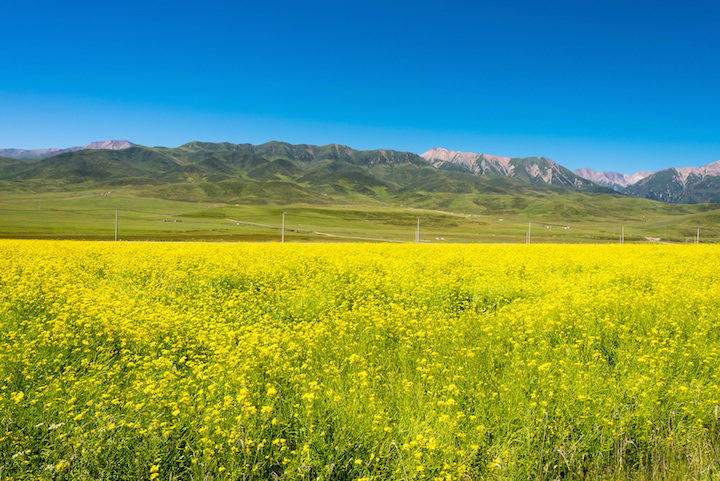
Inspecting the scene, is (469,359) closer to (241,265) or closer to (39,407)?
(39,407)

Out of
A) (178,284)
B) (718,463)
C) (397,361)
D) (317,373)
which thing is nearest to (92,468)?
(317,373)

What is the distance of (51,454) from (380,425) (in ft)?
10.6

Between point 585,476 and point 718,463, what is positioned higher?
point 718,463

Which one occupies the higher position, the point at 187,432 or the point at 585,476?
the point at 187,432

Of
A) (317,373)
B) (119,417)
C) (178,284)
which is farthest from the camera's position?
(178,284)

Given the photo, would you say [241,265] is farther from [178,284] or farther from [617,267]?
[617,267]

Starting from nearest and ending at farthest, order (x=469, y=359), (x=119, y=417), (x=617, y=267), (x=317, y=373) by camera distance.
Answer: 1. (x=119, y=417)
2. (x=317, y=373)
3. (x=469, y=359)
4. (x=617, y=267)

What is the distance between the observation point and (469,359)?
5.99 m

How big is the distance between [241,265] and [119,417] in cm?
1241

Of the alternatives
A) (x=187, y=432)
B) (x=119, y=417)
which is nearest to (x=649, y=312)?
(x=187, y=432)

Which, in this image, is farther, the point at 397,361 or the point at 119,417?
the point at 397,361

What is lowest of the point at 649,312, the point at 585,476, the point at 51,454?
the point at 585,476

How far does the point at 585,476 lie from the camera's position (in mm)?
4156

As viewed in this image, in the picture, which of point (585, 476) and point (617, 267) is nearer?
point (585, 476)
